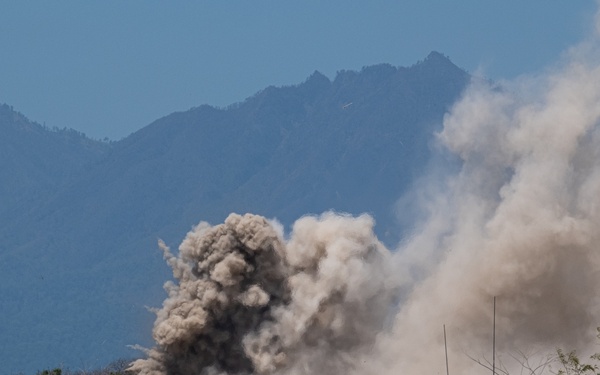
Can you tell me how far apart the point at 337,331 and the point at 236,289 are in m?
4.91

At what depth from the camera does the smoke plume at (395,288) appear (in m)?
61.4

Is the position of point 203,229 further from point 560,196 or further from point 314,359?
point 560,196

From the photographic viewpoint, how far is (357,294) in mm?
62562

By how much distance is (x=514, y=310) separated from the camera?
63.2 meters

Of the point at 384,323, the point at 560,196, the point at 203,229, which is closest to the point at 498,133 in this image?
the point at 560,196

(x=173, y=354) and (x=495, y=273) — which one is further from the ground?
(x=495, y=273)

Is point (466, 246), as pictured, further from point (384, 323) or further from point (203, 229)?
point (203, 229)

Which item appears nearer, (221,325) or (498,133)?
(221,325)

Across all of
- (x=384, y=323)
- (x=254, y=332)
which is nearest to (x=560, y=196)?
(x=384, y=323)

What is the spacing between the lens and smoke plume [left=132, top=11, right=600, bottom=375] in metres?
61.4

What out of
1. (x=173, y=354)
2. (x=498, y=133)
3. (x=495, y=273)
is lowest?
(x=173, y=354)

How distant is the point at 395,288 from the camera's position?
64.9m

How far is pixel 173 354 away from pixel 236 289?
3923mm

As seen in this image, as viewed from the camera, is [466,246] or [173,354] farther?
[466,246]
